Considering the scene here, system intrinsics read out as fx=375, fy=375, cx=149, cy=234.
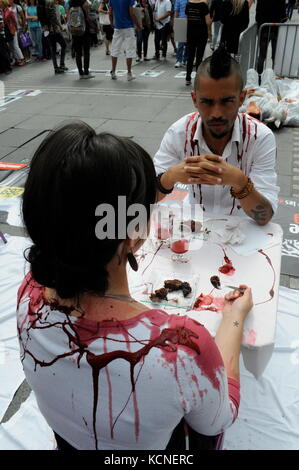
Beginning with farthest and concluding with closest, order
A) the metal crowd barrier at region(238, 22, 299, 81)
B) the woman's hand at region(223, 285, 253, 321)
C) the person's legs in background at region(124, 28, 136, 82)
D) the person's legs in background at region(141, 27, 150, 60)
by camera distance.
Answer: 1. the person's legs in background at region(141, 27, 150, 60)
2. the person's legs in background at region(124, 28, 136, 82)
3. the metal crowd barrier at region(238, 22, 299, 81)
4. the woman's hand at region(223, 285, 253, 321)

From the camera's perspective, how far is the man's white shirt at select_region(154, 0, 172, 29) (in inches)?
349

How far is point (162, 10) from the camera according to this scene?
888 centimetres

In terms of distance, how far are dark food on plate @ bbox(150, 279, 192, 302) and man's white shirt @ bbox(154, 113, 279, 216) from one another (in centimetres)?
69

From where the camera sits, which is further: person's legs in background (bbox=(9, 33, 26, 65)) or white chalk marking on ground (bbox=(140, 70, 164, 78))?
person's legs in background (bbox=(9, 33, 26, 65))

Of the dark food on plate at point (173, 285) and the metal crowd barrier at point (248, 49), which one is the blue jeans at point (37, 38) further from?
the dark food on plate at point (173, 285)

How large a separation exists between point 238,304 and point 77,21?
733 centimetres

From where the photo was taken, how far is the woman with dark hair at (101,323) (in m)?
0.70

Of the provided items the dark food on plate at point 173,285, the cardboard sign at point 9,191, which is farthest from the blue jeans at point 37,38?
the dark food on plate at point 173,285

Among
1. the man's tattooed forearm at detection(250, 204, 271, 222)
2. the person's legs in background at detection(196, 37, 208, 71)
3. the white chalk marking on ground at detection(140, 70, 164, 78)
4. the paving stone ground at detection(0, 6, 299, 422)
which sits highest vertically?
the person's legs in background at detection(196, 37, 208, 71)

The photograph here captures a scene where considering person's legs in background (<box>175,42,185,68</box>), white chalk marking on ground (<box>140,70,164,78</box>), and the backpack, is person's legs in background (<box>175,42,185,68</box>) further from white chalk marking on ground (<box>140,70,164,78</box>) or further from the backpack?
the backpack

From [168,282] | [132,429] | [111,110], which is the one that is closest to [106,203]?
[132,429]

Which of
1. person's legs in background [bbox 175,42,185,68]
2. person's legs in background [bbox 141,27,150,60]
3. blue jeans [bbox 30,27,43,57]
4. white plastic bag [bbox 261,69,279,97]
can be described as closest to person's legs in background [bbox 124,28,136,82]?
person's legs in background [bbox 175,42,185,68]

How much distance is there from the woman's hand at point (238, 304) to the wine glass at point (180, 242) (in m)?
0.30

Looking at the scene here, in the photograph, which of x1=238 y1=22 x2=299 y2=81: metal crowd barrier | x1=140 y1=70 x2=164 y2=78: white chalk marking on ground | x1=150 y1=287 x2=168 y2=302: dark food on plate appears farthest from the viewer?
x1=140 y1=70 x2=164 y2=78: white chalk marking on ground
